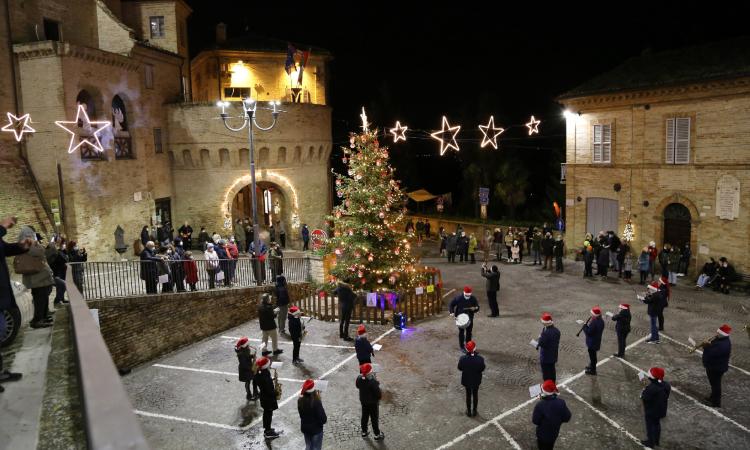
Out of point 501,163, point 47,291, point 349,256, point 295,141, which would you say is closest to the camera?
point 47,291

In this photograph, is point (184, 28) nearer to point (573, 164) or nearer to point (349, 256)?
point (349, 256)

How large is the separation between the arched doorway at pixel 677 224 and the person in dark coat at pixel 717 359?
1363 centimetres

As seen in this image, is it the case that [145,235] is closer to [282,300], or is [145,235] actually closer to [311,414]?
[282,300]

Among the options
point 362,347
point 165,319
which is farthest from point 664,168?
point 165,319

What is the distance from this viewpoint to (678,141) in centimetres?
2323

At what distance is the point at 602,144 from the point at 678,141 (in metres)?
3.66

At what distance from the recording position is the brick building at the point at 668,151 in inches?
843

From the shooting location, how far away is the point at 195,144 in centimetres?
2922

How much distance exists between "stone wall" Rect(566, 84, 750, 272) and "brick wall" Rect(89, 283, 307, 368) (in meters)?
15.4

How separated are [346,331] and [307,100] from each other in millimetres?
24133

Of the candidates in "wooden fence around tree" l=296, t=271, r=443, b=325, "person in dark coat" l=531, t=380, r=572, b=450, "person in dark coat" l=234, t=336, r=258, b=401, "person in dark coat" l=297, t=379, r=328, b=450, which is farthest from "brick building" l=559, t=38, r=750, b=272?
"person in dark coat" l=297, t=379, r=328, b=450

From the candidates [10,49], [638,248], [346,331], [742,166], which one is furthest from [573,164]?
[10,49]

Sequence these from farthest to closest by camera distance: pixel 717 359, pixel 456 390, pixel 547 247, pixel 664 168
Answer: pixel 547 247, pixel 664 168, pixel 456 390, pixel 717 359

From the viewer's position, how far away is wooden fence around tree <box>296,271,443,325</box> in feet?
57.9
